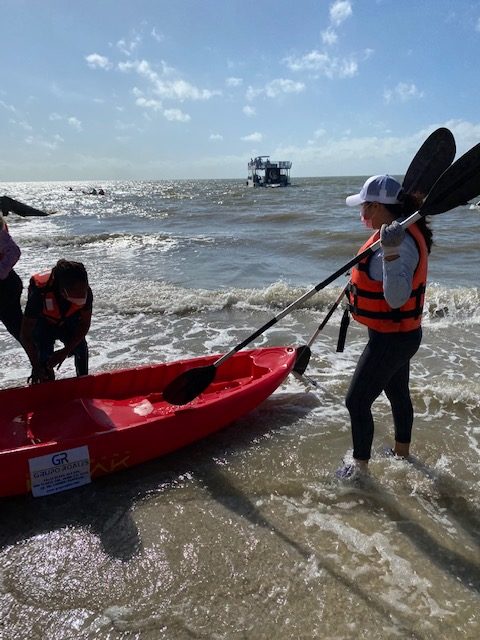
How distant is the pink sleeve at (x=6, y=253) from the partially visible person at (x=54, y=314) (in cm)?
35

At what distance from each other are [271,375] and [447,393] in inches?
66.6

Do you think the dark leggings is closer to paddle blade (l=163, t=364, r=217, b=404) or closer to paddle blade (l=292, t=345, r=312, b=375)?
paddle blade (l=163, t=364, r=217, b=404)

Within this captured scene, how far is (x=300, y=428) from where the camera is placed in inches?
158

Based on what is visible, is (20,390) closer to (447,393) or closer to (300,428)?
(300,428)

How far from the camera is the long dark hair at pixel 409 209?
2.62 metres

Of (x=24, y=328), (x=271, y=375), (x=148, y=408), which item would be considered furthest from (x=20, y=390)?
(x=271, y=375)

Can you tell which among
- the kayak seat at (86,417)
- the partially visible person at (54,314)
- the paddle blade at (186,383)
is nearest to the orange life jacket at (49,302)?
the partially visible person at (54,314)

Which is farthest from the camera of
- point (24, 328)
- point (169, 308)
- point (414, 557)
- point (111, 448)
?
point (169, 308)

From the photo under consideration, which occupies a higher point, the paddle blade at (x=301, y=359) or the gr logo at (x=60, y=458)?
the paddle blade at (x=301, y=359)

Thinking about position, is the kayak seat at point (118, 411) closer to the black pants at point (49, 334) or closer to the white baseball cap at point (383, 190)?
the black pants at point (49, 334)

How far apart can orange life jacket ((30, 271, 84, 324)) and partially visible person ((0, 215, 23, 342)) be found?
357 millimetres

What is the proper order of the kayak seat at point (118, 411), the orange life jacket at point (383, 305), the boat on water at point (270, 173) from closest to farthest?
the orange life jacket at point (383, 305), the kayak seat at point (118, 411), the boat on water at point (270, 173)

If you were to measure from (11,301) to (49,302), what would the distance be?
635 millimetres

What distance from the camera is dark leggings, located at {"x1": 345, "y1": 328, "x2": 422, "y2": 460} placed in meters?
2.76
